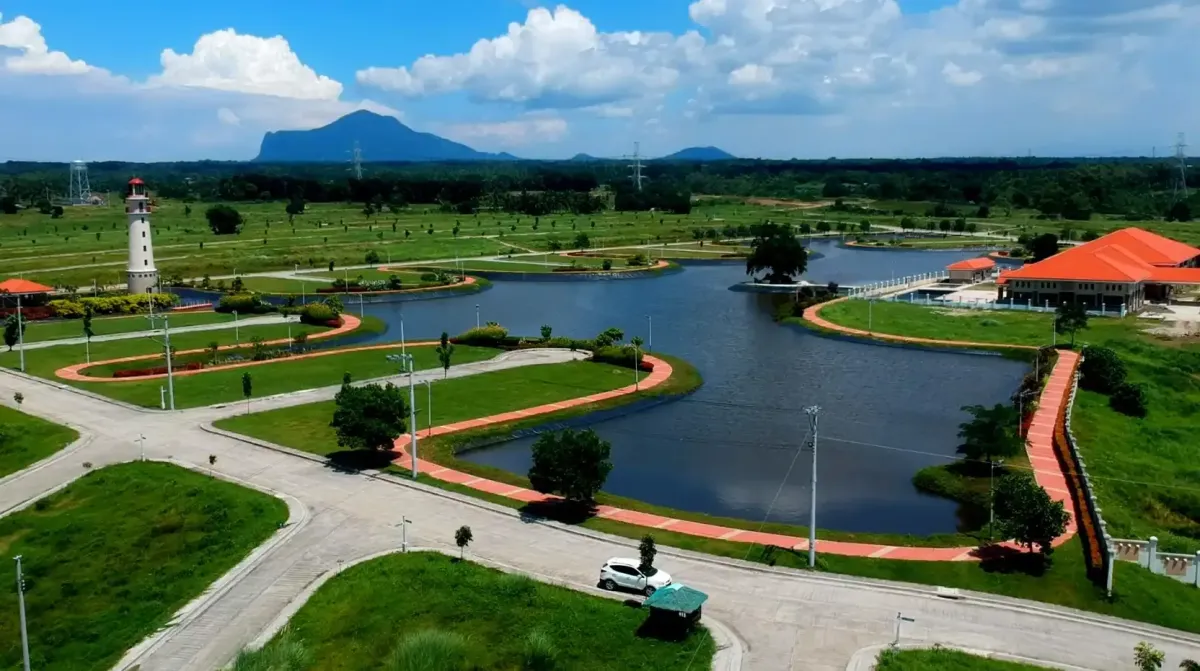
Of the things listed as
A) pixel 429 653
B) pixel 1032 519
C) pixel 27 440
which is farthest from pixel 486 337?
pixel 429 653

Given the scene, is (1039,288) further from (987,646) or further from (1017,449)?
(987,646)

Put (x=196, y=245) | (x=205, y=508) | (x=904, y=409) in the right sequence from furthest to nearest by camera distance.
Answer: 1. (x=196, y=245)
2. (x=904, y=409)
3. (x=205, y=508)

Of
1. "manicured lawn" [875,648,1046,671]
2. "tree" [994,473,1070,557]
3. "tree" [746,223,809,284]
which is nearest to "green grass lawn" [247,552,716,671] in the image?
"manicured lawn" [875,648,1046,671]

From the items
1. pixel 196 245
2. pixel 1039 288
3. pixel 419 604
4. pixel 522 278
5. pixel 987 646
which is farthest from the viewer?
pixel 196 245

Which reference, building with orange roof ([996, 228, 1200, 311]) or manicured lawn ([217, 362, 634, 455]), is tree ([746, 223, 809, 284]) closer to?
building with orange roof ([996, 228, 1200, 311])

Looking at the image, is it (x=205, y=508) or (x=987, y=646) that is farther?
(x=205, y=508)

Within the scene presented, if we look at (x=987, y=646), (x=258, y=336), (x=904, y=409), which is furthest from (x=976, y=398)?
(x=258, y=336)

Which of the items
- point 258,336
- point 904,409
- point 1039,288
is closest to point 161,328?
point 258,336

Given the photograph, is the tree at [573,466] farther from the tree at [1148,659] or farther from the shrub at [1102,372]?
the shrub at [1102,372]

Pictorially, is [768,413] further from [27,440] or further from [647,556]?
[27,440]
